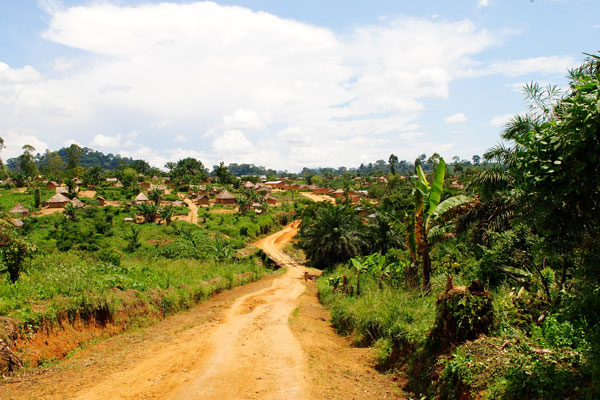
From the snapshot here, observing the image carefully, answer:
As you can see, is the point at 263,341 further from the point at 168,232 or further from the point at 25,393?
the point at 168,232

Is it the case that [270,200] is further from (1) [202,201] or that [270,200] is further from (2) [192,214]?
→ (2) [192,214]

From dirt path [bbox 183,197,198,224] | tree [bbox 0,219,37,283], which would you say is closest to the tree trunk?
tree [bbox 0,219,37,283]

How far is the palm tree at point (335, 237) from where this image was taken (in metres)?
27.2

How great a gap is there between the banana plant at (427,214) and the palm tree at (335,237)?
1635 centimetres

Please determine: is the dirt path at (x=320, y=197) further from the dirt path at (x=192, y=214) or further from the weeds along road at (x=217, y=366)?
the weeds along road at (x=217, y=366)

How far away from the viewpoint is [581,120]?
3629 millimetres

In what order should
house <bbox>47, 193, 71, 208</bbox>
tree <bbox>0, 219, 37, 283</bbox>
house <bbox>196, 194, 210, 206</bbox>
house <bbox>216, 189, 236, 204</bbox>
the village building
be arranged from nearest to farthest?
tree <bbox>0, 219, 37, 283</bbox>
house <bbox>47, 193, 71, 208</bbox>
house <bbox>196, 194, 210, 206</bbox>
house <bbox>216, 189, 236, 204</bbox>
the village building

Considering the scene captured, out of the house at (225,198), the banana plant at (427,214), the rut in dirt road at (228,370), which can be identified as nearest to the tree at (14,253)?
the rut in dirt road at (228,370)

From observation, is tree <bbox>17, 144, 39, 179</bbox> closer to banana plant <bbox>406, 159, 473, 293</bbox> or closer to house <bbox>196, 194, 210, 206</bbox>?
house <bbox>196, 194, 210, 206</bbox>

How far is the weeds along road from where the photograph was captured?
6.46 metres

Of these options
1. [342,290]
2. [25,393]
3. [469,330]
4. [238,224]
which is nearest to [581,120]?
[469,330]

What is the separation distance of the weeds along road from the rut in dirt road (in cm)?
2

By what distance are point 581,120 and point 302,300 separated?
590 inches

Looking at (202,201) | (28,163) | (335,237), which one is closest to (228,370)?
(335,237)
